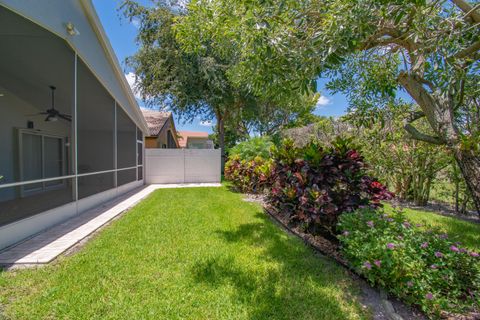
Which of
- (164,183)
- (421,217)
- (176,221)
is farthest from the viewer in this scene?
(164,183)

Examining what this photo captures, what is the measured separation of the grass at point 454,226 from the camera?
409 cm

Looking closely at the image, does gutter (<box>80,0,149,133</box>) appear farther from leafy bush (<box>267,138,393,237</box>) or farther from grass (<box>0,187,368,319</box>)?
leafy bush (<box>267,138,393,237</box>)

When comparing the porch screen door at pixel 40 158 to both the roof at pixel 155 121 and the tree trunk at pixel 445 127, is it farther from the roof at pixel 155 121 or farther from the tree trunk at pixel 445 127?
the tree trunk at pixel 445 127

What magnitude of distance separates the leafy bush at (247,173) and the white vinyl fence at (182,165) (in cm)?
224

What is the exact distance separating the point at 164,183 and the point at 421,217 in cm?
1036

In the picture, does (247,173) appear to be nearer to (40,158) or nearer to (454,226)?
(454,226)

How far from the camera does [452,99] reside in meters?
3.00

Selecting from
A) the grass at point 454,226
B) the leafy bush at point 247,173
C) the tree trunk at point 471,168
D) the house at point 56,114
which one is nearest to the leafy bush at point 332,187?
the grass at point 454,226

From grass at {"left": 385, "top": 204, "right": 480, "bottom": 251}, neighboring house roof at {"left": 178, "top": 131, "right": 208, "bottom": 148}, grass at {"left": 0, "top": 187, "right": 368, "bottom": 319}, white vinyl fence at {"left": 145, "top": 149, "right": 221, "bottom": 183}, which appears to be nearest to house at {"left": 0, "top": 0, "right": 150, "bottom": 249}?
white vinyl fence at {"left": 145, "top": 149, "right": 221, "bottom": 183}

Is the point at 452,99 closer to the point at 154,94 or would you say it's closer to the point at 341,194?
the point at 341,194

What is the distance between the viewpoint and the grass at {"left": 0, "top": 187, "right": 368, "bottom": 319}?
2.24m

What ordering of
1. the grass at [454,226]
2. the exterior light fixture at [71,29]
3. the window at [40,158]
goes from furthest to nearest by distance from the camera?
the window at [40,158] → the exterior light fixture at [71,29] → the grass at [454,226]

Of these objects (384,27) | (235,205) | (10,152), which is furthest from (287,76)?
(10,152)

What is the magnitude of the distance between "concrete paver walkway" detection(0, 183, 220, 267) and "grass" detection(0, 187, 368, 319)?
288mm
